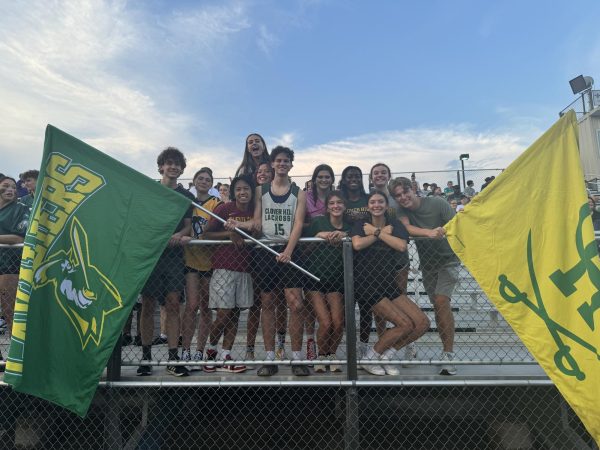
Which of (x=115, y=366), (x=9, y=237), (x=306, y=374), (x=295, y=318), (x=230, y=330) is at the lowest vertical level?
(x=306, y=374)

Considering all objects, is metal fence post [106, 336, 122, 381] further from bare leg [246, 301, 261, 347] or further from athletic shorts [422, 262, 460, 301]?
athletic shorts [422, 262, 460, 301]

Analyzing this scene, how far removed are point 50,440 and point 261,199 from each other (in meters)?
3.26

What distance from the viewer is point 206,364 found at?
11.3 ft

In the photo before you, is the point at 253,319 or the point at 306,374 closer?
the point at 306,374

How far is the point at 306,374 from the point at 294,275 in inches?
34.6

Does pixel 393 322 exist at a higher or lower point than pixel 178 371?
higher

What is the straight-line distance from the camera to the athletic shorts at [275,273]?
12.3 feet

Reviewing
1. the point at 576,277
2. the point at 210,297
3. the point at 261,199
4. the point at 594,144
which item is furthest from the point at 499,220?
the point at 594,144

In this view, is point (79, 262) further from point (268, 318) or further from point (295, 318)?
point (295, 318)

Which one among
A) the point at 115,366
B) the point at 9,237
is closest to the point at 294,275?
the point at 115,366

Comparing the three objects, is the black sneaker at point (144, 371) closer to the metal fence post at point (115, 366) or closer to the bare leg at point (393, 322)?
the metal fence post at point (115, 366)

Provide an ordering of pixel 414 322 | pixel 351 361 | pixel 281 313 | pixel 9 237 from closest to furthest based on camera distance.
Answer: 1. pixel 351 361
2. pixel 414 322
3. pixel 281 313
4. pixel 9 237

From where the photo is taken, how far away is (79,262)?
127 inches

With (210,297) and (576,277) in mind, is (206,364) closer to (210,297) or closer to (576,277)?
(210,297)
